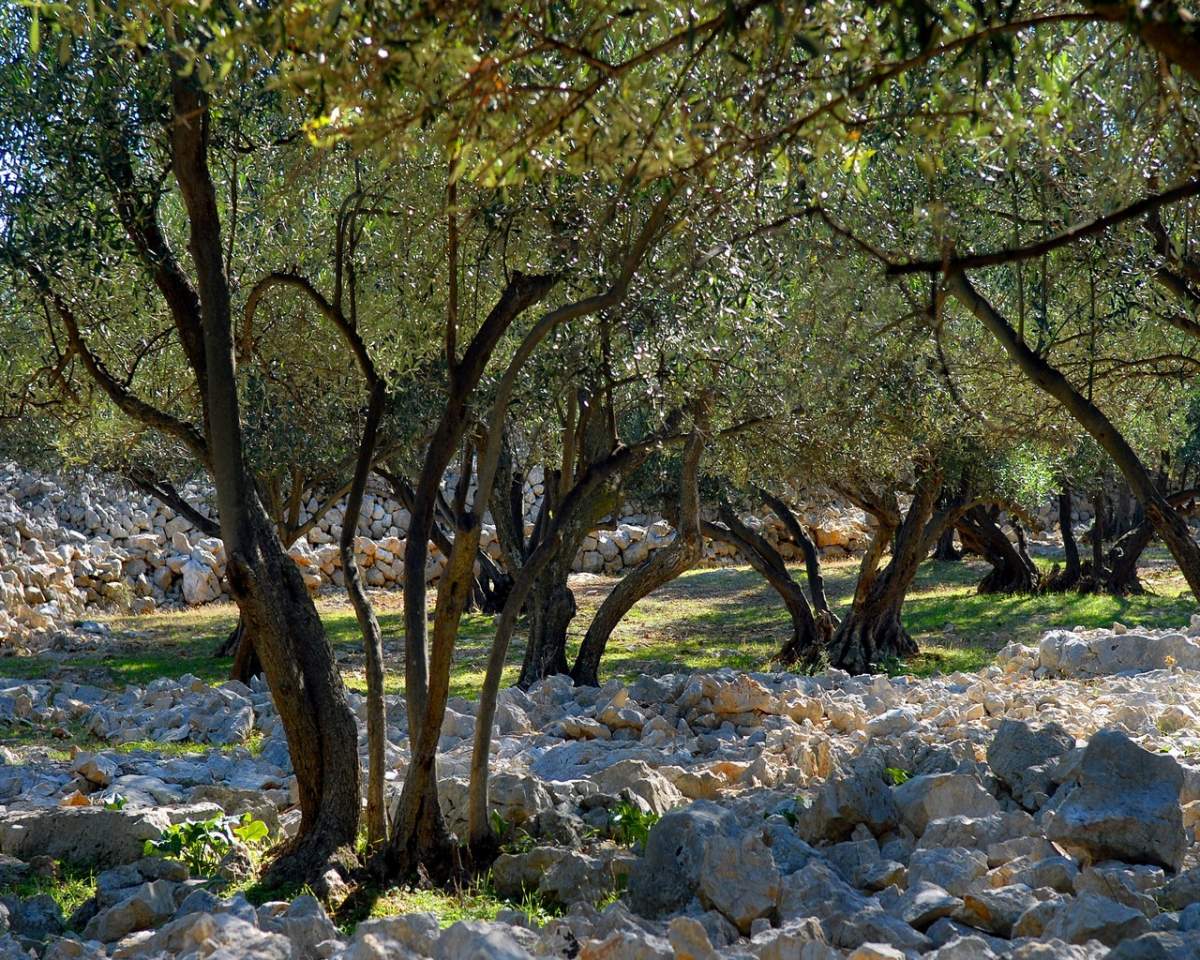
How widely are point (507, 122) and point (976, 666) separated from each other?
38.2ft

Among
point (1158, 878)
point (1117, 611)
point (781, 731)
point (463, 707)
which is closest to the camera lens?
point (1158, 878)

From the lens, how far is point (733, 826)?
570 cm

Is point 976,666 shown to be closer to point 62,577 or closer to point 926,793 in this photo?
point 926,793

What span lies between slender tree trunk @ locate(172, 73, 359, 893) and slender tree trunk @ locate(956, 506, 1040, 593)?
1764 centimetres

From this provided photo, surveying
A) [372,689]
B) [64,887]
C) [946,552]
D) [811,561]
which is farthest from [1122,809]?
[946,552]

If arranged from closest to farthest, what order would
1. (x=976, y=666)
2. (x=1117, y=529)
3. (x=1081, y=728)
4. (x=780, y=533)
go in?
(x=1081, y=728) < (x=976, y=666) < (x=1117, y=529) < (x=780, y=533)

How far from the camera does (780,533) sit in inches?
1256

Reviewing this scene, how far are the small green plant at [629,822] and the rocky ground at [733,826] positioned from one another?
0.02 m

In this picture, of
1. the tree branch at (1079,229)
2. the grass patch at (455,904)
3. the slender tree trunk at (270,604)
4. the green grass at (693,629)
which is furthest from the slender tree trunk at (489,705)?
the green grass at (693,629)

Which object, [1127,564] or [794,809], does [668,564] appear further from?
[1127,564]

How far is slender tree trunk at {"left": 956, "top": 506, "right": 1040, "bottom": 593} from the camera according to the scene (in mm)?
22641

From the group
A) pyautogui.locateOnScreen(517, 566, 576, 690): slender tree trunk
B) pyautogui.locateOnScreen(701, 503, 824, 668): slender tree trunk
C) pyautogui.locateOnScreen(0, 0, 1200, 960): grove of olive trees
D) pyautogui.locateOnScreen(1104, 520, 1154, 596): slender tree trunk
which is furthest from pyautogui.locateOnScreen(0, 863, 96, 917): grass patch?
pyautogui.locateOnScreen(1104, 520, 1154, 596): slender tree trunk

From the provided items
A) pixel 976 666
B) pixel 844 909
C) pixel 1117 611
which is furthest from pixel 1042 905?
pixel 1117 611

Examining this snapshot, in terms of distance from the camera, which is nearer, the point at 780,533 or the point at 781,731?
the point at 781,731
